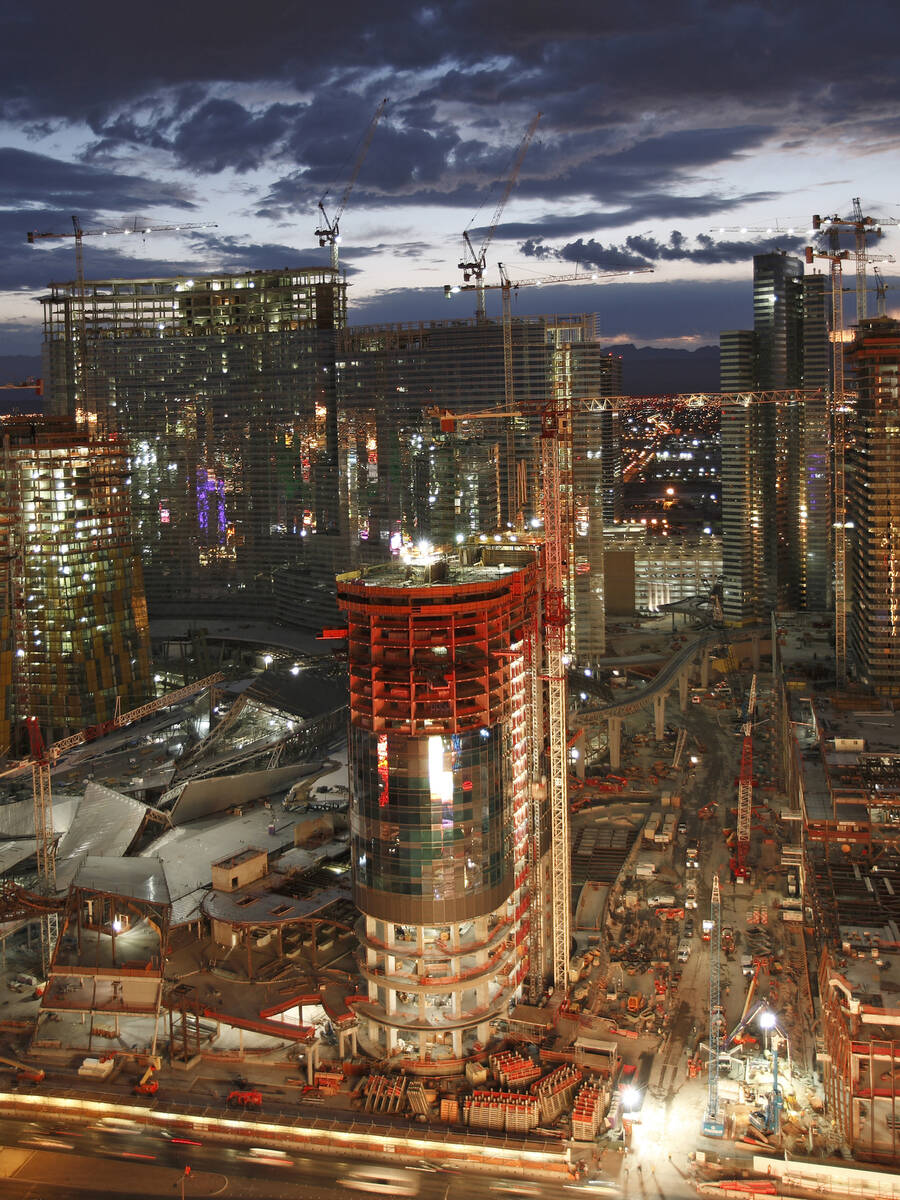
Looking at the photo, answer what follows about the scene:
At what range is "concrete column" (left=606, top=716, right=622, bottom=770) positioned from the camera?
393ft

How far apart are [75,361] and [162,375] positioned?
13.9m

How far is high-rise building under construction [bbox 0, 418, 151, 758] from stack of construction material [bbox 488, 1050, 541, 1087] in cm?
6815

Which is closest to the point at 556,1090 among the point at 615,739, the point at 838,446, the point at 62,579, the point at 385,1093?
the point at 385,1093

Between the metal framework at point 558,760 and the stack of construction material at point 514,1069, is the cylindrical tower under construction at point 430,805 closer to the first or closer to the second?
the stack of construction material at point 514,1069

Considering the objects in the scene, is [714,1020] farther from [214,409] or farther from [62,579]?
[214,409]

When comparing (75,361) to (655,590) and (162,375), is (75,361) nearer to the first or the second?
(162,375)

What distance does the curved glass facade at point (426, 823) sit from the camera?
68875mm

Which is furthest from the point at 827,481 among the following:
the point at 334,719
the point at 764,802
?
the point at 334,719

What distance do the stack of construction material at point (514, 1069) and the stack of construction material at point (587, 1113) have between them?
113 inches

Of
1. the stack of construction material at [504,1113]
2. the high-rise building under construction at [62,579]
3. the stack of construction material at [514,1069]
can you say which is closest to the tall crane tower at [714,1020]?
the stack of construction material at [504,1113]

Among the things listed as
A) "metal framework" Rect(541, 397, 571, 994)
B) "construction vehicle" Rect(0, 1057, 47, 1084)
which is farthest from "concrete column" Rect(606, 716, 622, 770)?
"construction vehicle" Rect(0, 1057, 47, 1084)

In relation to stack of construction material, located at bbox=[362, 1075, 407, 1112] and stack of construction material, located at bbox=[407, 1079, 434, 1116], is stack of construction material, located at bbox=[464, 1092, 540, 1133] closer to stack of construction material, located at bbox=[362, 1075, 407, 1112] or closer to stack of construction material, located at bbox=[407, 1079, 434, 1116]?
stack of construction material, located at bbox=[407, 1079, 434, 1116]

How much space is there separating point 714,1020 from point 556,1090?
407 inches

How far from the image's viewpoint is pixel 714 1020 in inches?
2768
